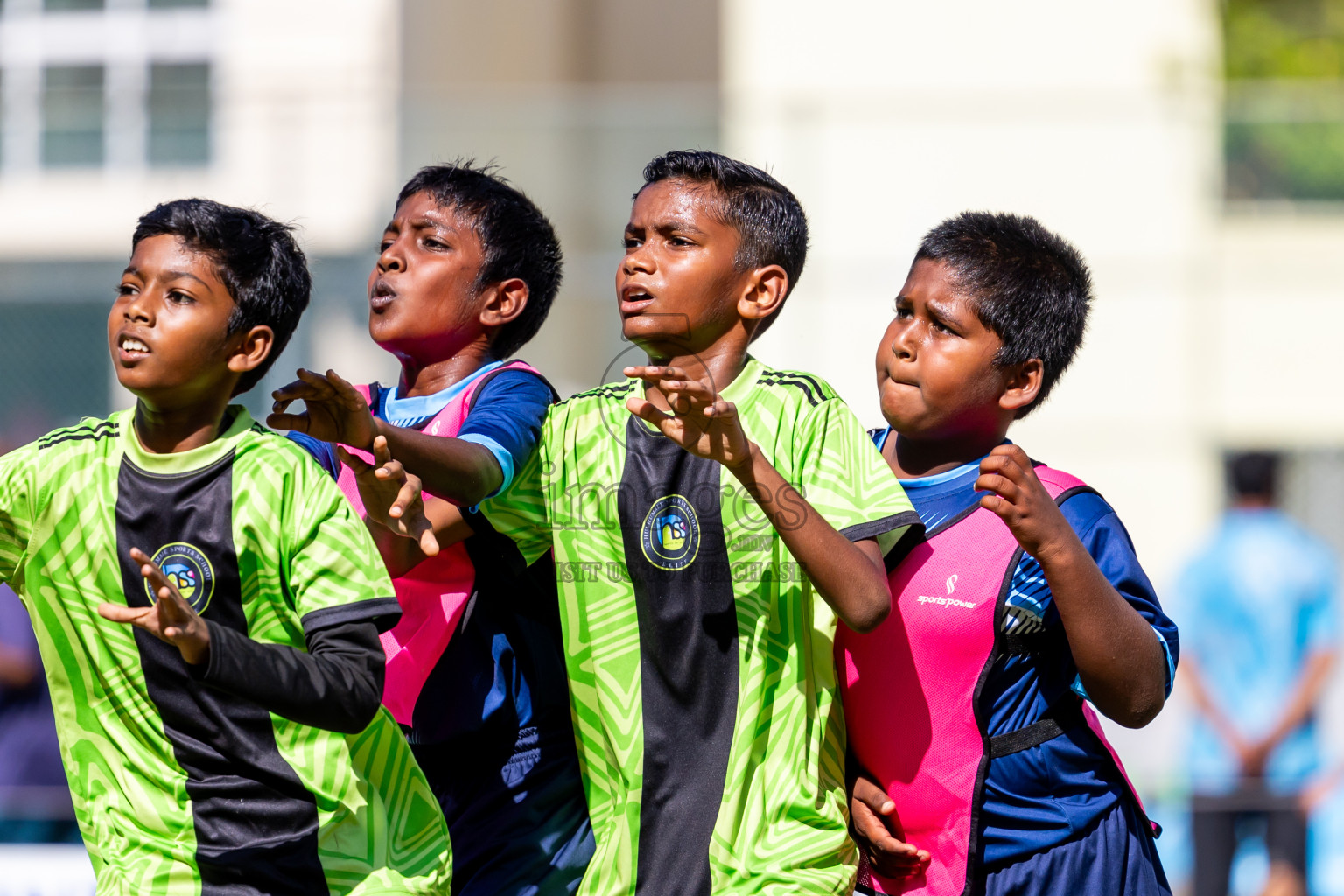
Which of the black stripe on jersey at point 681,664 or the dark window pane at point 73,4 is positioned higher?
the dark window pane at point 73,4

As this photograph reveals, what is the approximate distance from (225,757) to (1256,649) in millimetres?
4970

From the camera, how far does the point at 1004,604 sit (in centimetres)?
265

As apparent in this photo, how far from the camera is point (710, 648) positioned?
2.61 metres

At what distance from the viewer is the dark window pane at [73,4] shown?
12000 mm

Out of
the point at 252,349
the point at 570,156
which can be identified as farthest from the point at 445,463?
the point at 570,156

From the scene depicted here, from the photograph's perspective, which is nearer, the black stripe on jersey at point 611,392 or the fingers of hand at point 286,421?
the fingers of hand at point 286,421

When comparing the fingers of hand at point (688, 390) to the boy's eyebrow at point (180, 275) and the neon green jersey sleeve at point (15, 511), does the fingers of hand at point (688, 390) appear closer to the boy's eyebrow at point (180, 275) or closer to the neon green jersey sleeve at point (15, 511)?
the boy's eyebrow at point (180, 275)

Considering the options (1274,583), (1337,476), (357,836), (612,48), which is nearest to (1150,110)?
(1337,476)

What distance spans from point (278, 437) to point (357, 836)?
0.68 metres

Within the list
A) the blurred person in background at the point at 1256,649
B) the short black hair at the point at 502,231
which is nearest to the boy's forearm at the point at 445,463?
the short black hair at the point at 502,231

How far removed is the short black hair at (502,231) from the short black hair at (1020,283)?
2.88ft

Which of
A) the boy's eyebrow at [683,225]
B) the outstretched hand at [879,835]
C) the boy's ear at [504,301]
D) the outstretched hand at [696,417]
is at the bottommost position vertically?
the outstretched hand at [879,835]

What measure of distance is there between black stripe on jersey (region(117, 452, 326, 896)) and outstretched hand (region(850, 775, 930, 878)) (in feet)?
3.09

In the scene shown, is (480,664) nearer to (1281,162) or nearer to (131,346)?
(131,346)
